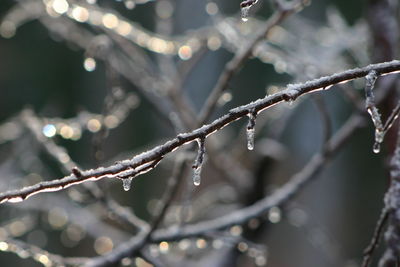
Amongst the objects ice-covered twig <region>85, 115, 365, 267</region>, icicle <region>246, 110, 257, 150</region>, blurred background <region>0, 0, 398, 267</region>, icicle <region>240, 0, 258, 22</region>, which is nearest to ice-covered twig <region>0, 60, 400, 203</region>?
icicle <region>246, 110, 257, 150</region>

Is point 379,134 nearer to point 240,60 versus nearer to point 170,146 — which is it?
point 170,146

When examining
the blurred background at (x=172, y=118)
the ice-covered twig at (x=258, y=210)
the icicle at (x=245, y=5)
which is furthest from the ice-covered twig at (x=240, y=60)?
the icicle at (x=245, y=5)

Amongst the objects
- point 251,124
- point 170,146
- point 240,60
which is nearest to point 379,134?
point 251,124

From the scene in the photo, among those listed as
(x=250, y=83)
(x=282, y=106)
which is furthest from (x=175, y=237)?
(x=250, y=83)

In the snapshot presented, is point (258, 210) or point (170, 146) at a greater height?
point (258, 210)

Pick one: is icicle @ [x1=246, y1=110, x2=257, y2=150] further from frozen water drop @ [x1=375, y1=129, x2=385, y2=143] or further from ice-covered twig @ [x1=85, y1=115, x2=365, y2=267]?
ice-covered twig @ [x1=85, y1=115, x2=365, y2=267]
